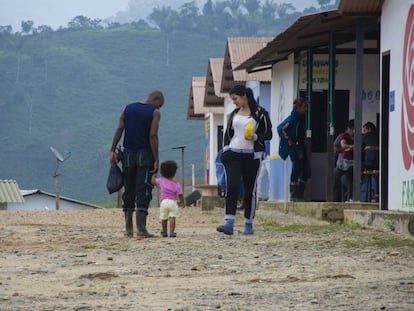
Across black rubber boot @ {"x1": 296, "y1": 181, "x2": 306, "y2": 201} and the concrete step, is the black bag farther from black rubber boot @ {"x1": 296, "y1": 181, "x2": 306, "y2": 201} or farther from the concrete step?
black rubber boot @ {"x1": 296, "y1": 181, "x2": 306, "y2": 201}

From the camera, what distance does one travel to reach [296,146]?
23531mm

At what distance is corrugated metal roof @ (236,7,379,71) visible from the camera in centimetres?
2014

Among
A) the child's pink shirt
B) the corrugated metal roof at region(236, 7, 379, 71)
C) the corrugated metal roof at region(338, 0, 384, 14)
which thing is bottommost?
the child's pink shirt

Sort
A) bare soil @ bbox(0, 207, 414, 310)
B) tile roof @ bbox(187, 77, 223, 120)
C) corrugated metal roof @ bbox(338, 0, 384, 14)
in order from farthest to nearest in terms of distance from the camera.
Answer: tile roof @ bbox(187, 77, 223, 120) → corrugated metal roof @ bbox(338, 0, 384, 14) → bare soil @ bbox(0, 207, 414, 310)

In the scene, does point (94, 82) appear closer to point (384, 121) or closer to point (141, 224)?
point (384, 121)

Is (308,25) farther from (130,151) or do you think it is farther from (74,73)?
(74,73)

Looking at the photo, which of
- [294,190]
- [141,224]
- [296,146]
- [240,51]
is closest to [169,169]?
[141,224]

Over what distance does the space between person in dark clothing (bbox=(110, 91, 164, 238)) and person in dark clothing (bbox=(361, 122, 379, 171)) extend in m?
5.63

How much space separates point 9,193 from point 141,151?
5451 cm

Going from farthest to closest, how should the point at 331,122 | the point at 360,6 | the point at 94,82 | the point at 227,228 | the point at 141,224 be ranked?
1. the point at 94,82
2. the point at 331,122
3. the point at 360,6
4. the point at 227,228
5. the point at 141,224

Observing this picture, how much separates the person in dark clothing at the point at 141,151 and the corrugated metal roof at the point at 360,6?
4174 millimetres

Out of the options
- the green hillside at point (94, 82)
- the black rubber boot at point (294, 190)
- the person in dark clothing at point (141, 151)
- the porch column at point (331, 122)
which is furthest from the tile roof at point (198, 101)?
the green hillside at point (94, 82)

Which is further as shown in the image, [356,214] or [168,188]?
[356,214]

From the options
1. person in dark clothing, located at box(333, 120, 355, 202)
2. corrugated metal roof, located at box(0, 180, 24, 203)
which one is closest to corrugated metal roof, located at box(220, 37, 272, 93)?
person in dark clothing, located at box(333, 120, 355, 202)
